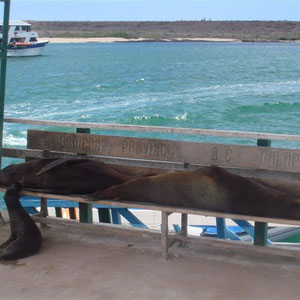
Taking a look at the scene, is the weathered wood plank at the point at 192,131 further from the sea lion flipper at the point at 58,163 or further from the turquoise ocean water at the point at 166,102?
the turquoise ocean water at the point at 166,102

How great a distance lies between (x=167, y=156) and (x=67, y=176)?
818 mm

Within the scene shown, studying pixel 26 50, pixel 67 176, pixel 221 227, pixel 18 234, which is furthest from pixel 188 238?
pixel 26 50

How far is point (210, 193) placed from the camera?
4719mm

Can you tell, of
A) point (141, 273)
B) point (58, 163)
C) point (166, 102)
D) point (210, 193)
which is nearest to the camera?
point (141, 273)

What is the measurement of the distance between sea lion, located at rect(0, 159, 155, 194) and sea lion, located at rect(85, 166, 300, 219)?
6.1 inches

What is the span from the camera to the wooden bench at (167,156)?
4734 mm

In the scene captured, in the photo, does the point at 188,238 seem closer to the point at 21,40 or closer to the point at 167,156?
the point at 167,156

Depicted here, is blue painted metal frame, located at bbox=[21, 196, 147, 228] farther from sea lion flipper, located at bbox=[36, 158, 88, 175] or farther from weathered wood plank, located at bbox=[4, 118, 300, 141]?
sea lion flipper, located at bbox=[36, 158, 88, 175]

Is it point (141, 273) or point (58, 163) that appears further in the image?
point (58, 163)

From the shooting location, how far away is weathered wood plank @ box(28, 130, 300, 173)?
4777 millimetres

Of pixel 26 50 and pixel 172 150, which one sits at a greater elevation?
pixel 26 50

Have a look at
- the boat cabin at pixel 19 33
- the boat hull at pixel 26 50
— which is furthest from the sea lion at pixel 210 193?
the boat cabin at pixel 19 33

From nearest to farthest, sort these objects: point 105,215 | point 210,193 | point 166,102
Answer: point 210,193 → point 105,215 → point 166,102

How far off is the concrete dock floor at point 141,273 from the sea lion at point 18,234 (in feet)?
0.22
